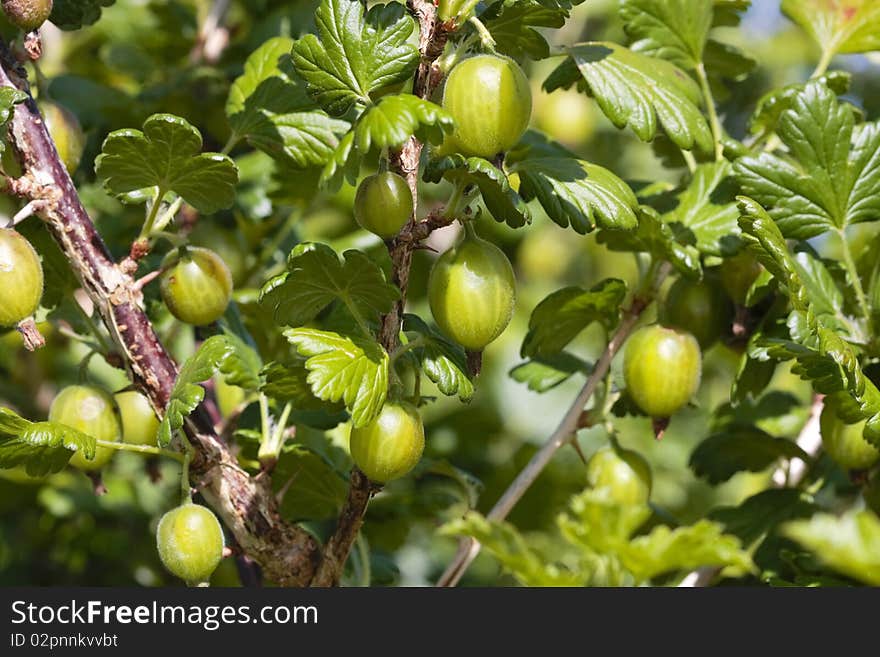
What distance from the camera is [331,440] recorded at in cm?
191

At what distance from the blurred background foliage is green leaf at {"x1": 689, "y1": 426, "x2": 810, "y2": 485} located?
14cm

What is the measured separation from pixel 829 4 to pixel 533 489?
1.15m

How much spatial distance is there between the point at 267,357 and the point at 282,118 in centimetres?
49

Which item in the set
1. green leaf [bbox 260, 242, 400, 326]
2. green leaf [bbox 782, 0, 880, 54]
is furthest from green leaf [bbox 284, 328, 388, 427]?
green leaf [bbox 782, 0, 880, 54]

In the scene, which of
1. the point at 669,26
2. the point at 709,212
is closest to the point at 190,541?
the point at 709,212

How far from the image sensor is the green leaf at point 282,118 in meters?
1.56

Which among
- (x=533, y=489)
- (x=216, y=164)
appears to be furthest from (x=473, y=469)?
(x=216, y=164)

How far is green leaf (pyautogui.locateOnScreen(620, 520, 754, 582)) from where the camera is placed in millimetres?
832

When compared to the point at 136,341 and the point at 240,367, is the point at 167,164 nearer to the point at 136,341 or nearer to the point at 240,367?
the point at 136,341

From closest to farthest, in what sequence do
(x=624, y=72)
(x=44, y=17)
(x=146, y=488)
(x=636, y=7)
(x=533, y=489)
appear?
1. (x=44, y=17)
2. (x=624, y=72)
3. (x=636, y=7)
4. (x=533, y=489)
5. (x=146, y=488)

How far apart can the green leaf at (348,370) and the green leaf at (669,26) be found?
81 centimetres

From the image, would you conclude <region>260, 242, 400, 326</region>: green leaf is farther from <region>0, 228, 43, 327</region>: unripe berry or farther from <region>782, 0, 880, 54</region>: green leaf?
<region>782, 0, 880, 54</region>: green leaf

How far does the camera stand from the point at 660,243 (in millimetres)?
1506

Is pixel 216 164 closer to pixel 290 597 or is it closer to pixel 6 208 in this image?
pixel 290 597
